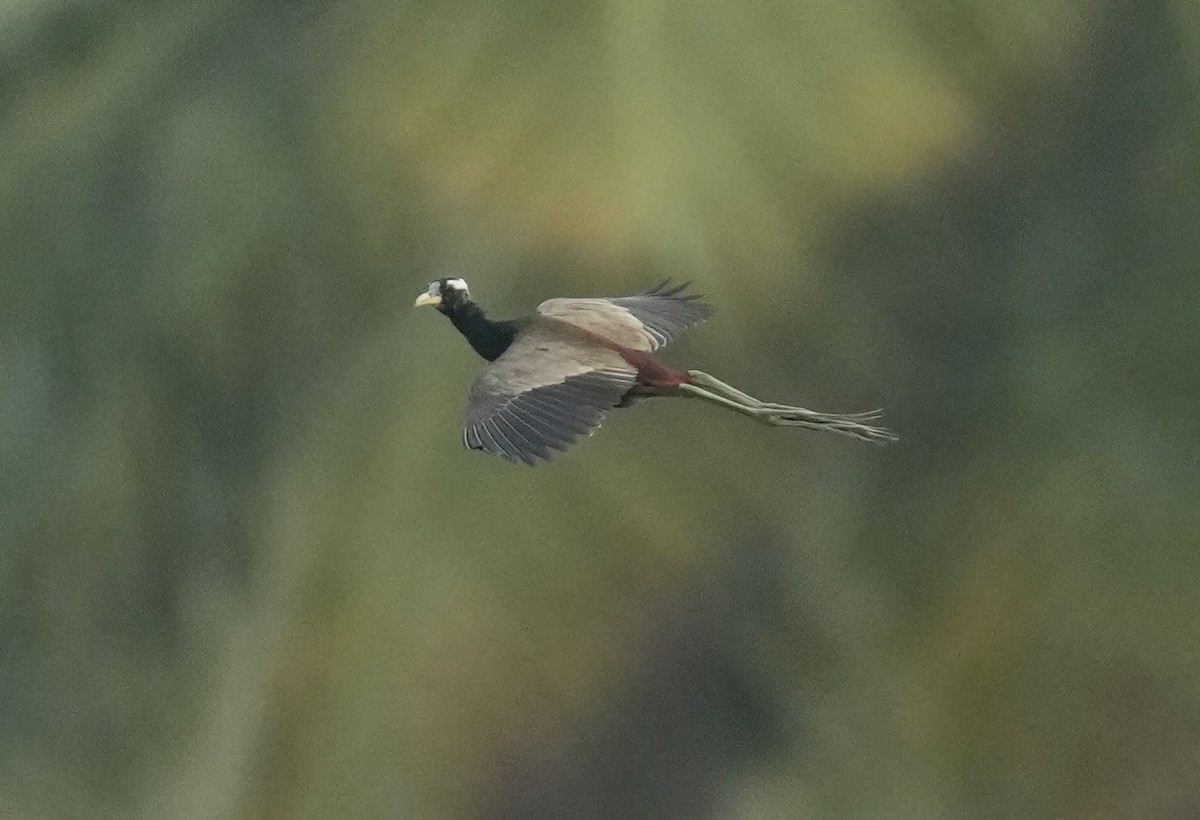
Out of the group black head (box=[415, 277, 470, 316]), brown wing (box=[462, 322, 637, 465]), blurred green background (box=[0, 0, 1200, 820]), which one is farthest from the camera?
blurred green background (box=[0, 0, 1200, 820])

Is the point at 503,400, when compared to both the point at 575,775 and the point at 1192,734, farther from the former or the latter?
the point at 1192,734

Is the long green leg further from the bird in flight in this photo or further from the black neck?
the black neck

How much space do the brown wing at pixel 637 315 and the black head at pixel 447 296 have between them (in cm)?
5

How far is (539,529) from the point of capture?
3.37 feet

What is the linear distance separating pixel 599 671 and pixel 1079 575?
34 centimetres

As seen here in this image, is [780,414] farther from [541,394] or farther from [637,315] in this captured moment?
[541,394]

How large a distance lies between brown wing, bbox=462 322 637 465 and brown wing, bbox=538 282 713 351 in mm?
32

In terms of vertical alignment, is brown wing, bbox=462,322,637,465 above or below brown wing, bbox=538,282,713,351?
below

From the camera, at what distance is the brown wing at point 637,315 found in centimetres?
91

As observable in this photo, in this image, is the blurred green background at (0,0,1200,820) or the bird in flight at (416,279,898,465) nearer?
the bird in flight at (416,279,898,465)

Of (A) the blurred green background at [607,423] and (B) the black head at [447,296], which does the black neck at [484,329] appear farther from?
(A) the blurred green background at [607,423]

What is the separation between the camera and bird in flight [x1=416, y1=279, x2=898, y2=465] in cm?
80

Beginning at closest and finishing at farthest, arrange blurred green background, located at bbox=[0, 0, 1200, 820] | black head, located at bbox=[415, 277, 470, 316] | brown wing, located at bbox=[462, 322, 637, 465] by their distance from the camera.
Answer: brown wing, located at bbox=[462, 322, 637, 465] → black head, located at bbox=[415, 277, 470, 316] → blurred green background, located at bbox=[0, 0, 1200, 820]

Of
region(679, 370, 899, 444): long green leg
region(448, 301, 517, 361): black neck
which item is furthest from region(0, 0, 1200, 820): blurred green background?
region(448, 301, 517, 361): black neck
